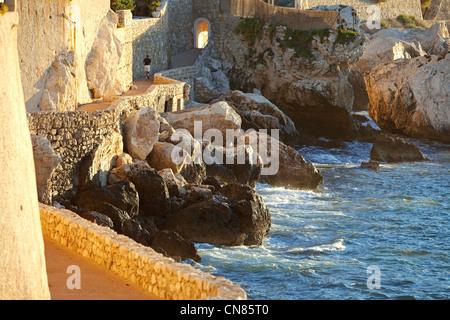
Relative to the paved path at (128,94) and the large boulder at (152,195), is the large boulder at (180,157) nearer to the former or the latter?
the paved path at (128,94)

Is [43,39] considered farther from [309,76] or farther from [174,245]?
[309,76]

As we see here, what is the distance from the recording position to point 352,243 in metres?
24.6

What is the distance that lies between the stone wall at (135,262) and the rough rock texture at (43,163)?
2.81 metres

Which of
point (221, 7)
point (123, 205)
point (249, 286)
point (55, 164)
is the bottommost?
point (249, 286)

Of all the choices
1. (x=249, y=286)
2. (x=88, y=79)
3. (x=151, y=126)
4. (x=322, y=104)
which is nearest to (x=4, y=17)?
(x=249, y=286)

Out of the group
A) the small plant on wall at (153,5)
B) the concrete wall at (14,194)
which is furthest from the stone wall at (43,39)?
the small plant on wall at (153,5)

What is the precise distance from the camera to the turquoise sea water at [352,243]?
67.0 ft

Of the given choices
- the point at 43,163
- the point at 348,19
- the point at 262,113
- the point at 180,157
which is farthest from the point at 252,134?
the point at 348,19

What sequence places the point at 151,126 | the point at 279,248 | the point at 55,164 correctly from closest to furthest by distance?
the point at 55,164 < the point at 279,248 < the point at 151,126

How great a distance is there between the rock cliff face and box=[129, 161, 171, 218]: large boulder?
2169 cm

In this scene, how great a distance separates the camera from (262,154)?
3091cm

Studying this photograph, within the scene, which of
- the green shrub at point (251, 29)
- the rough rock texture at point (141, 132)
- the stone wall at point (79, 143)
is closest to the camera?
the stone wall at point (79, 143)
